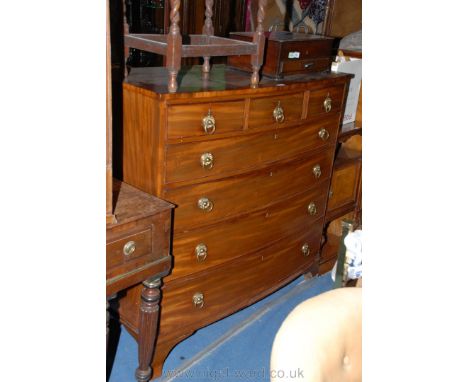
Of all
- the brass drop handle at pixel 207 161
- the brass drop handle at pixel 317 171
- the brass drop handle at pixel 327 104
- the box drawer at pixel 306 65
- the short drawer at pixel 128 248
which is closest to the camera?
the short drawer at pixel 128 248

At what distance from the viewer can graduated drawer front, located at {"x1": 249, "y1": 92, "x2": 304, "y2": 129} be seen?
6.73 ft

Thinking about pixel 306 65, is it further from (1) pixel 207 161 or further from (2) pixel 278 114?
(1) pixel 207 161

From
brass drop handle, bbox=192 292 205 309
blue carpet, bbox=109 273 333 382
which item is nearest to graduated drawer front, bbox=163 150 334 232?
brass drop handle, bbox=192 292 205 309

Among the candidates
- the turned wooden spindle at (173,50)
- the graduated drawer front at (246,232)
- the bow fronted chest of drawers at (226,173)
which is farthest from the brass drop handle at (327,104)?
the turned wooden spindle at (173,50)

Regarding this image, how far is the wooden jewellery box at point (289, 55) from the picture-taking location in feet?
7.29

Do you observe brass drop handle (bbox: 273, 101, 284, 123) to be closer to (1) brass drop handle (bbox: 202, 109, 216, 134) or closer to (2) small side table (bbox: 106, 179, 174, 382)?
(1) brass drop handle (bbox: 202, 109, 216, 134)

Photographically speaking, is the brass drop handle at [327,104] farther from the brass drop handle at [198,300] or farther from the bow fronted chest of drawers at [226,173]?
the brass drop handle at [198,300]

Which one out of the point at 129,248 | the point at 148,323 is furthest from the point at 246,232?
the point at 129,248

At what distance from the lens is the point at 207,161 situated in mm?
1933

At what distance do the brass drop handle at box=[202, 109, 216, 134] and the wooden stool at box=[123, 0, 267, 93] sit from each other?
Answer: 6.8 inches

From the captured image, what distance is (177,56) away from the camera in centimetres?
175

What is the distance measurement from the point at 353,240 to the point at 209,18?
44.9 inches

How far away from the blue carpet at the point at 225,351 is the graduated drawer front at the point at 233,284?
0.21 metres
